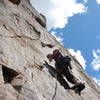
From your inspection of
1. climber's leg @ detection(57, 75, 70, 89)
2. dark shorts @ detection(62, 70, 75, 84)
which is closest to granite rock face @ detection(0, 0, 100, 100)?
climber's leg @ detection(57, 75, 70, 89)

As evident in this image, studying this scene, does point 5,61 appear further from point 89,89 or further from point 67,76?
point 89,89

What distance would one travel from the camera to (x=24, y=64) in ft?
51.3

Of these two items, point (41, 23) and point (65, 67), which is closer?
point (65, 67)

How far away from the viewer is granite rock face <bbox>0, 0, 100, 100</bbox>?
45.1ft

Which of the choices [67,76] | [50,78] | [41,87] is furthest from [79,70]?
[41,87]

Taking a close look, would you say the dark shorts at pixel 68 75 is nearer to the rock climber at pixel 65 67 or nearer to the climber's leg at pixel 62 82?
the rock climber at pixel 65 67

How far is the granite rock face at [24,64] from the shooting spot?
13.8m

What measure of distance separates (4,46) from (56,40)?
994 centimetres

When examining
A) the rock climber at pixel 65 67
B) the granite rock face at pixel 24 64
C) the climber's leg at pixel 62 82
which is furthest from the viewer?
the rock climber at pixel 65 67

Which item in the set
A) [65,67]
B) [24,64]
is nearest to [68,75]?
[65,67]

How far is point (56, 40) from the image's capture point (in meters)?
24.7

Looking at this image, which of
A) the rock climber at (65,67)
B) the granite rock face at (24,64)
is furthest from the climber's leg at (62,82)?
the granite rock face at (24,64)

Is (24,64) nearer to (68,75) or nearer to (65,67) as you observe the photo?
(65,67)

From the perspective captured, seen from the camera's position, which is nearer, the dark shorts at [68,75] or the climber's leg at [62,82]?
the climber's leg at [62,82]
